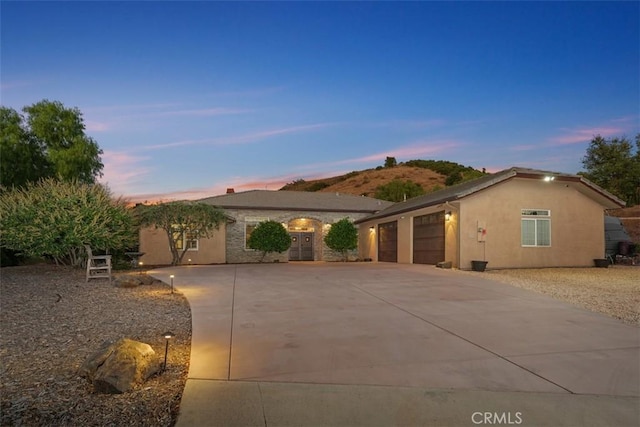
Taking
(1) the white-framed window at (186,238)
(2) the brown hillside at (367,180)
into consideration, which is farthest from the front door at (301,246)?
Result: (2) the brown hillside at (367,180)

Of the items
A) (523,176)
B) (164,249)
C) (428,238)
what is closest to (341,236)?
(428,238)

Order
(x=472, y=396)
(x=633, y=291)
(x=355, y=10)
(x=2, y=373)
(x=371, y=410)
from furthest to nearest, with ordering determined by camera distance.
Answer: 1. (x=355, y=10)
2. (x=633, y=291)
3. (x=2, y=373)
4. (x=472, y=396)
5. (x=371, y=410)

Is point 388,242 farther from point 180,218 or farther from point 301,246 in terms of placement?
point 180,218

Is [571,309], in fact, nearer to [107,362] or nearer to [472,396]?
[472,396]

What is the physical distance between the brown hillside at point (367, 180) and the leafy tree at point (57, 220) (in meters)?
49.2

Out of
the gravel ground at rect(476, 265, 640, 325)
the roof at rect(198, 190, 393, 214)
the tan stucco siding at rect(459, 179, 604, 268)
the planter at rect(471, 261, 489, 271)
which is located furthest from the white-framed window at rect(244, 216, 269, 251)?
the gravel ground at rect(476, 265, 640, 325)

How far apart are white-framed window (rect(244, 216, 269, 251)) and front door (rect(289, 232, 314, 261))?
8.00ft

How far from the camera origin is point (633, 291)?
31.8ft

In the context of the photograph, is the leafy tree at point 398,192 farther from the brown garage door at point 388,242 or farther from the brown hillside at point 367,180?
the brown garage door at point 388,242

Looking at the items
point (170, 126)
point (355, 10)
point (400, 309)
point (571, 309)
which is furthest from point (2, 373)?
point (170, 126)

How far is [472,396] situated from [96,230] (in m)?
12.4

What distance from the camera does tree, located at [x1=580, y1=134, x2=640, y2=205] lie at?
3195 cm

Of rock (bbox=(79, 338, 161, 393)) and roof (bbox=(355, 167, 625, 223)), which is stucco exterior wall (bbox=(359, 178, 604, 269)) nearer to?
roof (bbox=(355, 167, 625, 223))

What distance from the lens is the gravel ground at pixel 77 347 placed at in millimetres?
3139
